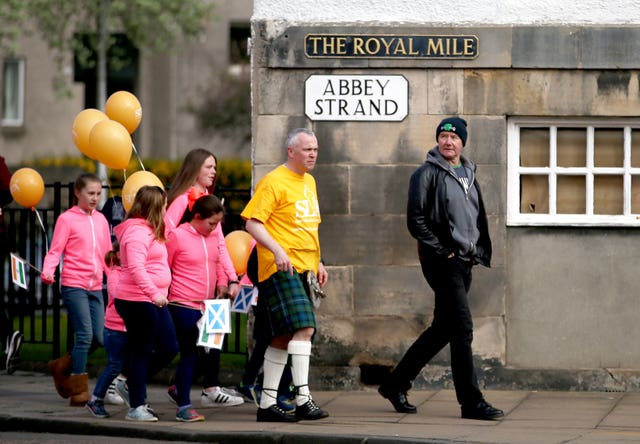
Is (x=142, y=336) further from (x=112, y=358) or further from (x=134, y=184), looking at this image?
(x=134, y=184)

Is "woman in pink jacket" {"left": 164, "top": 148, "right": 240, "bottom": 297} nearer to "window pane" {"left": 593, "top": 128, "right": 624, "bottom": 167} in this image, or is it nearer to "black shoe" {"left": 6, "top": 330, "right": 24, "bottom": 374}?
"black shoe" {"left": 6, "top": 330, "right": 24, "bottom": 374}

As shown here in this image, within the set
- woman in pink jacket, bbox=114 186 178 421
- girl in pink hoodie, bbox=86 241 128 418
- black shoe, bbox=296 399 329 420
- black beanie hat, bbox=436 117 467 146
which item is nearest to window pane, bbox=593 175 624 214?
black beanie hat, bbox=436 117 467 146

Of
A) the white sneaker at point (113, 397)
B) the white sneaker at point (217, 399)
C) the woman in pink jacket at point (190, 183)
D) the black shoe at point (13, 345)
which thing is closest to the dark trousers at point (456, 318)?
the woman in pink jacket at point (190, 183)

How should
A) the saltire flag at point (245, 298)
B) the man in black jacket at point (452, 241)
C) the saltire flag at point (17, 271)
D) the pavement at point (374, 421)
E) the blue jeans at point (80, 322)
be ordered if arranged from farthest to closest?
the saltire flag at point (17, 271) < the saltire flag at point (245, 298) < the blue jeans at point (80, 322) < the man in black jacket at point (452, 241) < the pavement at point (374, 421)

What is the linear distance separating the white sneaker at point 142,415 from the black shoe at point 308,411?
3.20 ft

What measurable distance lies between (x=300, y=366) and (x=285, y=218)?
97cm

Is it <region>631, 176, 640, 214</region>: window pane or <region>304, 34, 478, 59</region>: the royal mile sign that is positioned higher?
<region>304, 34, 478, 59</region>: the royal mile sign

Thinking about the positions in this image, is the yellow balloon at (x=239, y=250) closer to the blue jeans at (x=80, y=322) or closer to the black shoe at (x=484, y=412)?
the blue jeans at (x=80, y=322)

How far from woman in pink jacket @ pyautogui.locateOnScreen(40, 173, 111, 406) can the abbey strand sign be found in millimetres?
1778

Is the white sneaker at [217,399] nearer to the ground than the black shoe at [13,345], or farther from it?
nearer to the ground

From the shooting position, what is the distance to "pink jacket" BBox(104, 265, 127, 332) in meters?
10.1

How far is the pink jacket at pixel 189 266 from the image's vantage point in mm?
9953

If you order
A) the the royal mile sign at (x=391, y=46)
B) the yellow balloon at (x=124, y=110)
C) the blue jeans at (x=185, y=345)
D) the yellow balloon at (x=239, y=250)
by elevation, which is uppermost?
the the royal mile sign at (x=391, y=46)

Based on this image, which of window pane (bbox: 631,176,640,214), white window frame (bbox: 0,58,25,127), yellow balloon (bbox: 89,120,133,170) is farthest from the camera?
white window frame (bbox: 0,58,25,127)
